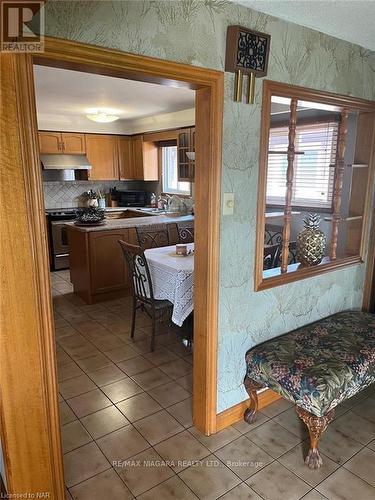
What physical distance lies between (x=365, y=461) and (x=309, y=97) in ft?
6.77

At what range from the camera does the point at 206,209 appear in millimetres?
1900

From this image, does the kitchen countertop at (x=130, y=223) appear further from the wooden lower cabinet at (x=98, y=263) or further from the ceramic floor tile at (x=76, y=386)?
the ceramic floor tile at (x=76, y=386)

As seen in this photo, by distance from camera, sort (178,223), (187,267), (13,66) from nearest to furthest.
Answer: (13,66), (187,267), (178,223)

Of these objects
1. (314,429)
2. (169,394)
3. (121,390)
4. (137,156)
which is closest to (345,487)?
(314,429)

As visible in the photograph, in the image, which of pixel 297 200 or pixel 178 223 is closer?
pixel 297 200

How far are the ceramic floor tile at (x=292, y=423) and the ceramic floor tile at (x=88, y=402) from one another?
1.11 m

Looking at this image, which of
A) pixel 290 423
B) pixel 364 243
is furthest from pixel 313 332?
pixel 364 243

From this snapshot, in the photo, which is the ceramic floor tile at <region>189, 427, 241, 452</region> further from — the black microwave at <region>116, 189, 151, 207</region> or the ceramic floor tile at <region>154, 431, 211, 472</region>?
the black microwave at <region>116, 189, 151, 207</region>

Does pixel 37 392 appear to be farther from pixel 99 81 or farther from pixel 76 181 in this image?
pixel 76 181

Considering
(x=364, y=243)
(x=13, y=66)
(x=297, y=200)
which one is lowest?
(x=364, y=243)

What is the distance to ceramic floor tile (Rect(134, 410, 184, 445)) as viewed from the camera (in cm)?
214

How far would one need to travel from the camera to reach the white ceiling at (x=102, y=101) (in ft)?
11.0

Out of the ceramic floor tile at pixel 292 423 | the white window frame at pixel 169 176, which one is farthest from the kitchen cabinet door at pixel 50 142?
the ceramic floor tile at pixel 292 423

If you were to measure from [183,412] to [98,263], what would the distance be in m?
2.19
